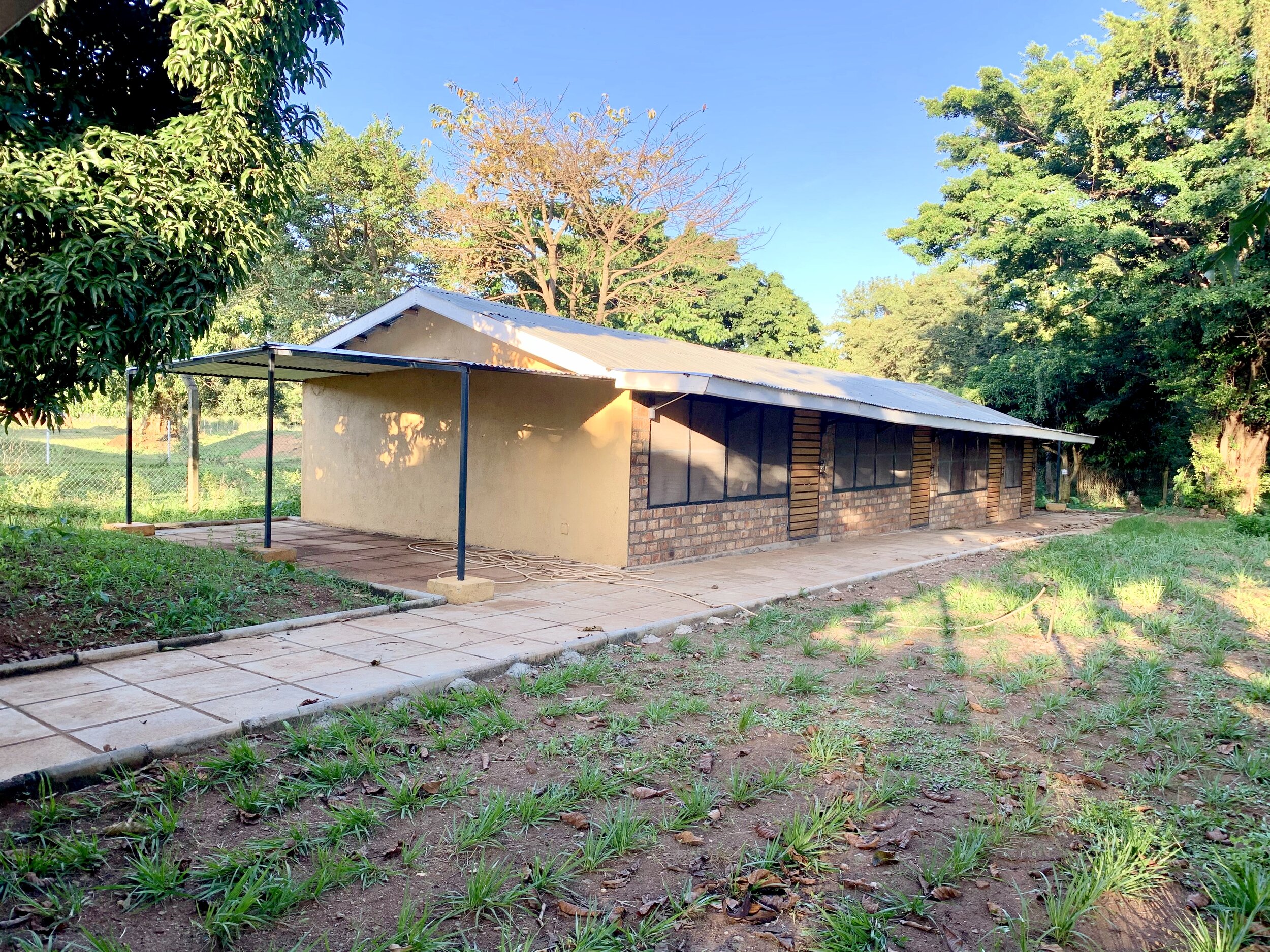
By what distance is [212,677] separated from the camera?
459cm

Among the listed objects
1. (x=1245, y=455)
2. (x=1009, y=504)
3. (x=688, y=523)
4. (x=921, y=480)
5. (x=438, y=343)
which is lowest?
(x=688, y=523)

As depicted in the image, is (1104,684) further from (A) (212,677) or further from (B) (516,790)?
(A) (212,677)

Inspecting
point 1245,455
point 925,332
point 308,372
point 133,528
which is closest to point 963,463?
point 1245,455

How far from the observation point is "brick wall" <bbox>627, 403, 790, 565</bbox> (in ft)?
29.6

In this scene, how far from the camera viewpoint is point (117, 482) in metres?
14.2

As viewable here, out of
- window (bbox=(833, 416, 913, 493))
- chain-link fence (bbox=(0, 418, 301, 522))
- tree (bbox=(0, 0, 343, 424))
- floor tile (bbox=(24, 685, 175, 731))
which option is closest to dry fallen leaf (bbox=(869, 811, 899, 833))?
floor tile (bbox=(24, 685, 175, 731))

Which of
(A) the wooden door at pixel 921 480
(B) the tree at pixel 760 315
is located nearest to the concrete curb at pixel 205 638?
(A) the wooden door at pixel 921 480

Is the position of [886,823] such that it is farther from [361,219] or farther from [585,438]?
[361,219]

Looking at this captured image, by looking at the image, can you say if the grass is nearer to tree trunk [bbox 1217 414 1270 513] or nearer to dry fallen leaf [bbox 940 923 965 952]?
dry fallen leaf [bbox 940 923 965 952]

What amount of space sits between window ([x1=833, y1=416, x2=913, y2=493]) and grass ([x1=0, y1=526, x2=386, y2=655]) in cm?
808

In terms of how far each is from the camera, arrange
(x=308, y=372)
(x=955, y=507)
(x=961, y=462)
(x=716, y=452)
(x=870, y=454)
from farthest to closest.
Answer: (x=961, y=462)
(x=955, y=507)
(x=870, y=454)
(x=308, y=372)
(x=716, y=452)

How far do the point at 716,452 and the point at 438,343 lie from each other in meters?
3.88

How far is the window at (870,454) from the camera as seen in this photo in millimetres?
12727

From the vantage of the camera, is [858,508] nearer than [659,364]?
No
